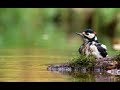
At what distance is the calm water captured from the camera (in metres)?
6.06

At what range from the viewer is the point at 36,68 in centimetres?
617

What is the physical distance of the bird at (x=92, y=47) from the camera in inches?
243

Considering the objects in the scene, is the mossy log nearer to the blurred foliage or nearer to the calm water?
the calm water

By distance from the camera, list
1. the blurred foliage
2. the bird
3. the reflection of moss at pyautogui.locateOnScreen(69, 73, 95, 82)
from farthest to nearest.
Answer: the blurred foliage → the bird → the reflection of moss at pyautogui.locateOnScreen(69, 73, 95, 82)

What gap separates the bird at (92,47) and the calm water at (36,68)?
99mm

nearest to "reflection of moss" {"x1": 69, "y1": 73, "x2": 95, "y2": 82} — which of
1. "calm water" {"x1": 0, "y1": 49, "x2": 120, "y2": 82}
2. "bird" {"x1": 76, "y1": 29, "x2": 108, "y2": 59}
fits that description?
"calm water" {"x1": 0, "y1": 49, "x2": 120, "y2": 82}

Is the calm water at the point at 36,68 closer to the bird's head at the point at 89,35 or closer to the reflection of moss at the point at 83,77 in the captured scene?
the reflection of moss at the point at 83,77

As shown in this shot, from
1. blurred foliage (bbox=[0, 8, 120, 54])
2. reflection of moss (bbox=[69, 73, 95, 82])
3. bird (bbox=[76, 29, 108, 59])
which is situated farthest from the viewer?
blurred foliage (bbox=[0, 8, 120, 54])

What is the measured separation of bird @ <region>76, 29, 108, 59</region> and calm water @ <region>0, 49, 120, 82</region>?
0.33 ft

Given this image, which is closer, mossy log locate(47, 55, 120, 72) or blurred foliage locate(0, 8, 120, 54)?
mossy log locate(47, 55, 120, 72)

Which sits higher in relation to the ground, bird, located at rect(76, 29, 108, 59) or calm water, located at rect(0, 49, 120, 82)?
bird, located at rect(76, 29, 108, 59)
